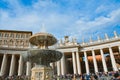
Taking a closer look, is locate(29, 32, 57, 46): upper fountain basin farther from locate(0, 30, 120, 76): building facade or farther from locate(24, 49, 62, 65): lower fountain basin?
locate(0, 30, 120, 76): building facade

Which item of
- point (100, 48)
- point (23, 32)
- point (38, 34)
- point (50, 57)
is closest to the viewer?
point (50, 57)

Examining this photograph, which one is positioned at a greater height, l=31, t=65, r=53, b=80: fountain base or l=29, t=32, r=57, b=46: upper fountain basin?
l=29, t=32, r=57, b=46: upper fountain basin

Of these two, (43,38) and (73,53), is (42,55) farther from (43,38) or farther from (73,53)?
(73,53)

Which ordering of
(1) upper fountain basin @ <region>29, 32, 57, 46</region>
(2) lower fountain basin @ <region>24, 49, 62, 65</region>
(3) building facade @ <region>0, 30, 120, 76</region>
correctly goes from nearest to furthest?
(2) lower fountain basin @ <region>24, 49, 62, 65</region>
(1) upper fountain basin @ <region>29, 32, 57, 46</region>
(3) building facade @ <region>0, 30, 120, 76</region>

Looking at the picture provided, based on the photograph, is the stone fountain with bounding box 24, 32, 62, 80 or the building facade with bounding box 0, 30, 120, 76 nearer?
the stone fountain with bounding box 24, 32, 62, 80

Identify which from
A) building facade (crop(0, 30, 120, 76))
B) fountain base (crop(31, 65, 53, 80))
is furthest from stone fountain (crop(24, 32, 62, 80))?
building facade (crop(0, 30, 120, 76))

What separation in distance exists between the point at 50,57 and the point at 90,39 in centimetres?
3086

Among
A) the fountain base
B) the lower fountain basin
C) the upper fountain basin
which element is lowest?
the fountain base

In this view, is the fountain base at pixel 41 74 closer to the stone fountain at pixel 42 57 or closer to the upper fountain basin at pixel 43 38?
the stone fountain at pixel 42 57

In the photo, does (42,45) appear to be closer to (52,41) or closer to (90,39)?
(52,41)

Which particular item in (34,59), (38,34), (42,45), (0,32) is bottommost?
(34,59)

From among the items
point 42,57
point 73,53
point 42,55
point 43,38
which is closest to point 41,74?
point 42,57

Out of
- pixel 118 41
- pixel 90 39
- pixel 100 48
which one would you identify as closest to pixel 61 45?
pixel 90 39

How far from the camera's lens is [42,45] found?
677 inches
